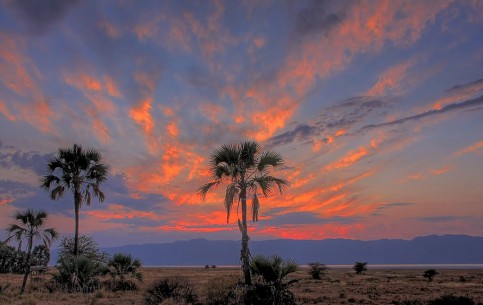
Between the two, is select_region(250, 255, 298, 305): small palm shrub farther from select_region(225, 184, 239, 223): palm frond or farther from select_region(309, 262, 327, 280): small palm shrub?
select_region(309, 262, 327, 280): small palm shrub

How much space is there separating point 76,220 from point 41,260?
62.6 metres

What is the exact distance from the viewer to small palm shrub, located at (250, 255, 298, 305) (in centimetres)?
1831

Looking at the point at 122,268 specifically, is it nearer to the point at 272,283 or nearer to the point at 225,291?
the point at 225,291

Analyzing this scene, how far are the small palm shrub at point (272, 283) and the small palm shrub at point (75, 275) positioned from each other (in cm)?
1697

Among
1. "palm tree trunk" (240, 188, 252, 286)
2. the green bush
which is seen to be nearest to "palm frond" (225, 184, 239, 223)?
"palm tree trunk" (240, 188, 252, 286)

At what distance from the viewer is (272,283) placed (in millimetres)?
18734

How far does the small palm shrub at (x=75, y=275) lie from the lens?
3008 cm

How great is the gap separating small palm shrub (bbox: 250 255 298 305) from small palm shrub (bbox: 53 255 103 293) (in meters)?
17.0

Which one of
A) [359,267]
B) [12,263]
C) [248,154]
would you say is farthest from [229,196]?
[12,263]

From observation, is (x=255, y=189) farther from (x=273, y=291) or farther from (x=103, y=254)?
(x=103, y=254)

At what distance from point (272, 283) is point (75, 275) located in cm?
1816

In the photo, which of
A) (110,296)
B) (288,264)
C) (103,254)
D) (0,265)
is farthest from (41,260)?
(288,264)

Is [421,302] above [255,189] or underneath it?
underneath

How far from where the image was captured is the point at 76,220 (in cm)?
3206
